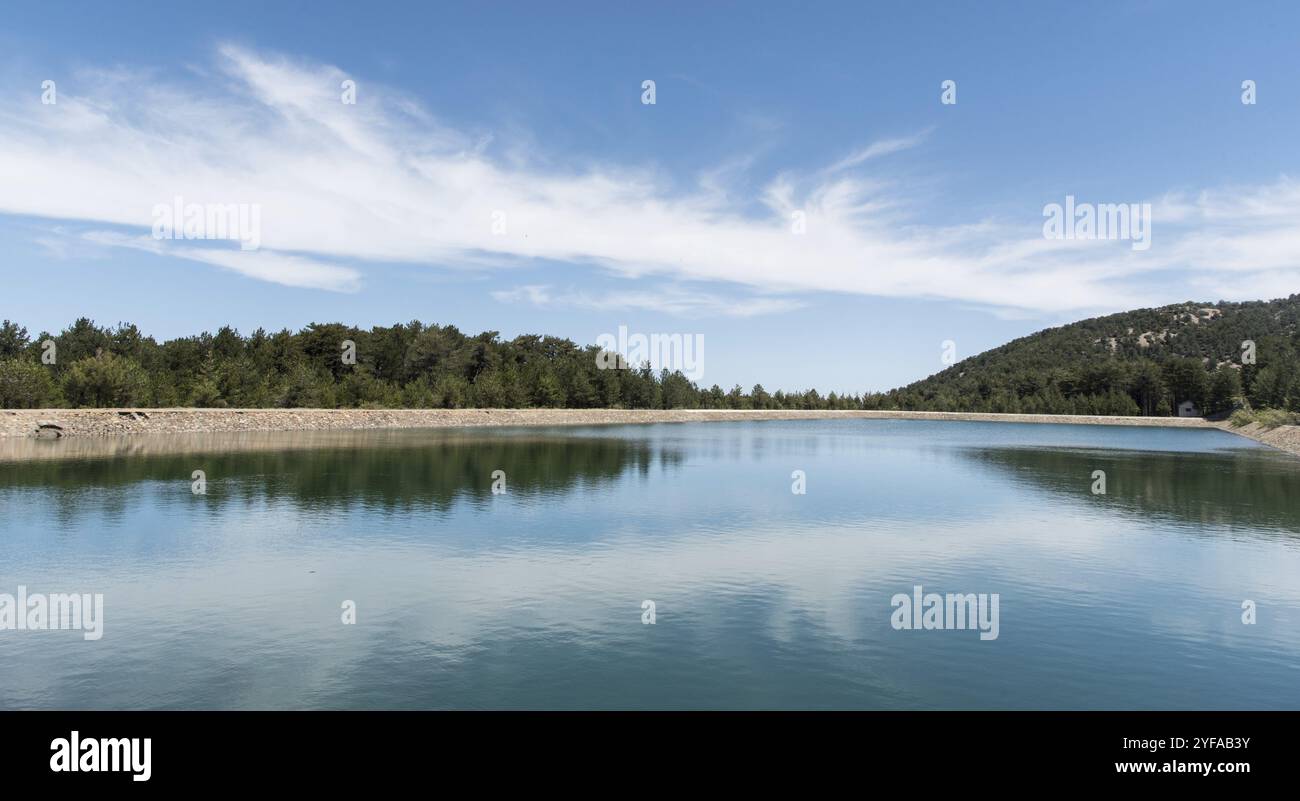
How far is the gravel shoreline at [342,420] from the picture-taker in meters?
57.5

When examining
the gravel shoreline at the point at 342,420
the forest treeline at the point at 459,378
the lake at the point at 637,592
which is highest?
the forest treeline at the point at 459,378

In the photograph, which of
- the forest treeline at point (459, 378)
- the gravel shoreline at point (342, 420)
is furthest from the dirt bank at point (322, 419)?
the forest treeline at point (459, 378)

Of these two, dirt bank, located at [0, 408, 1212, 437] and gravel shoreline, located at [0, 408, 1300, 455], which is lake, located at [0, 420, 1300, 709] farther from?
gravel shoreline, located at [0, 408, 1300, 455]

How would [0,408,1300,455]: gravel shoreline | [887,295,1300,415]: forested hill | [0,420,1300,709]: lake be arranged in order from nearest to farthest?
[0,420,1300,709]: lake → [0,408,1300,455]: gravel shoreline → [887,295,1300,415]: forested hill

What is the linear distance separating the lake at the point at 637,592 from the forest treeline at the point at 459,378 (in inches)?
1715

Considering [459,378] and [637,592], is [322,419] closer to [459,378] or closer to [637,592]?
[459,378]

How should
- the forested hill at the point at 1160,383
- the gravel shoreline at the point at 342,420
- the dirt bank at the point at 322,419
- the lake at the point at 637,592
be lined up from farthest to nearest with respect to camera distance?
the forested hill at the point at 1160,383
the gravel shoreline at the point at 342,420
the dirt bank at the point at 322,419
the lake at the point at 637,592

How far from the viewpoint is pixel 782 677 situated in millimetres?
11039

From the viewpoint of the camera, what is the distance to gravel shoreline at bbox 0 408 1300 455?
5747 centimetres

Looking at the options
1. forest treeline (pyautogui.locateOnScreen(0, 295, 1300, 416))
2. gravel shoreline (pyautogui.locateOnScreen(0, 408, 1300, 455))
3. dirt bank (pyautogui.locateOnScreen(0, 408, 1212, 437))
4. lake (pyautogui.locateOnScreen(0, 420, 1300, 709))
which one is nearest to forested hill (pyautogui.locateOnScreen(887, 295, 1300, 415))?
forest treeline (pyautogui.locateOnScreen(0, 295, 1300, 416))

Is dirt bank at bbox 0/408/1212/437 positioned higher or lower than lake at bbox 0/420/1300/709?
higher

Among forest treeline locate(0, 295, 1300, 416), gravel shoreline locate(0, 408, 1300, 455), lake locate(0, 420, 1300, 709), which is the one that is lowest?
lake locate(0, 420, 1300, 709)

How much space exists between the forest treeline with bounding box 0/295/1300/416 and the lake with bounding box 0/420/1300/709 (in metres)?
43.6

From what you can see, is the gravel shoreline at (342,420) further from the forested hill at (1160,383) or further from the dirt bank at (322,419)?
→ the forested hill at (1160,383)
